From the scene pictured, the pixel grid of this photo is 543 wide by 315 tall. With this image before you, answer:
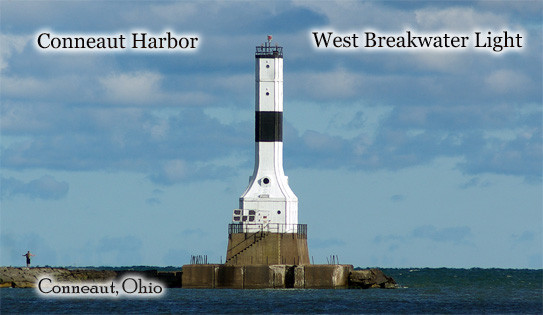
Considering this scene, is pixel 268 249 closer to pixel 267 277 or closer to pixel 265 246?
pixel 265 246

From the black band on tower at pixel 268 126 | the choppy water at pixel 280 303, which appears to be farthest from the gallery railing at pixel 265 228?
the black band on tower at pixel 268 126

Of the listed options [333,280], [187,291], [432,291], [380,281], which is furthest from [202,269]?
[432,291]

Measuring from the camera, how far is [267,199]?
6544 centimetres

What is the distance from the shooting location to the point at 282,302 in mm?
59719

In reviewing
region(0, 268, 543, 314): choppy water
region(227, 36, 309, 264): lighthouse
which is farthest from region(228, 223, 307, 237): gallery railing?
region(0, 268, 543, 314): choppy water

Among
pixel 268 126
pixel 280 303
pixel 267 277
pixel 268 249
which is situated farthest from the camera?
pixel 268 249

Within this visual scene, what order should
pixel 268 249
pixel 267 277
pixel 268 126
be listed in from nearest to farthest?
1. pixel 267 277
2. pixel 268 126
3. pixel 268 249

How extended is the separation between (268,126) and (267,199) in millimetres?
3769

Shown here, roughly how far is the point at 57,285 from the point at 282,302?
15.8 metres

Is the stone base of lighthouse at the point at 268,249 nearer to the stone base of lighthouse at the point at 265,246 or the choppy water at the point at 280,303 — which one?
the stone base of lighthouse at the point at 265,246

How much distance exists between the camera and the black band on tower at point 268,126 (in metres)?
65.4

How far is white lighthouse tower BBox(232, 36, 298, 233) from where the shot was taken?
65500mm

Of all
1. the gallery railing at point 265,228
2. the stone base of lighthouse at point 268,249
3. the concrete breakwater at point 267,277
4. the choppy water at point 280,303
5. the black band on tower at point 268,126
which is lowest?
the choppy water at point 280,303

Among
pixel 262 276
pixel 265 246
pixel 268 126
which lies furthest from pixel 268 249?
pixel 268 126
